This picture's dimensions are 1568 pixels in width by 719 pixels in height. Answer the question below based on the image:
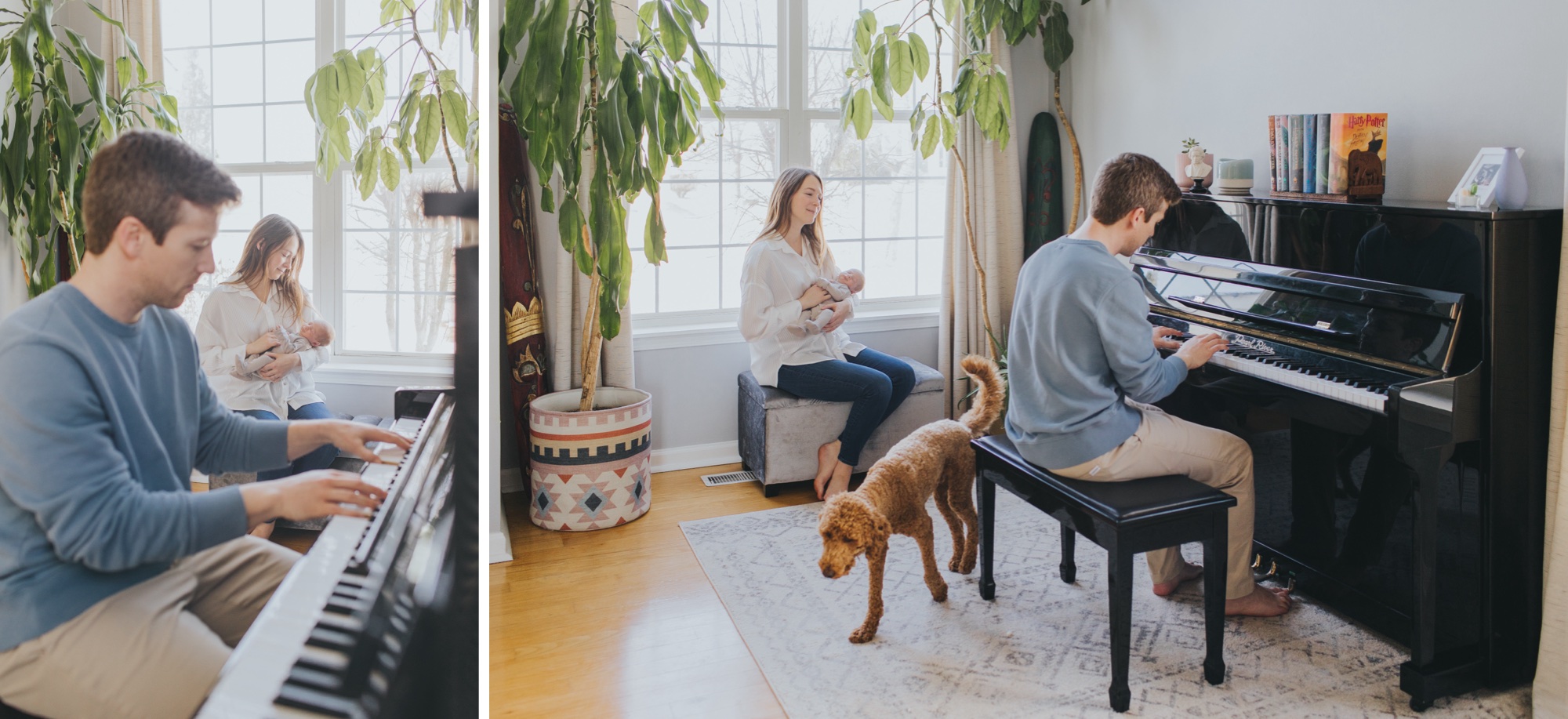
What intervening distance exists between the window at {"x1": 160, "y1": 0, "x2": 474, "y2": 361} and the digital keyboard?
60 millimetres

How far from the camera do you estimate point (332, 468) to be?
1.51ft

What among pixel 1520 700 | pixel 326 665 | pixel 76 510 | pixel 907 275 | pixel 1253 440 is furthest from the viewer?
pixel 907 275

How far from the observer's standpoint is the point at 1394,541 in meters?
2.21

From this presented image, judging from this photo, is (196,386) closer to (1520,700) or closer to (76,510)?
(76,510)

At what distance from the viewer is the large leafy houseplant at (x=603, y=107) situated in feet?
8.85

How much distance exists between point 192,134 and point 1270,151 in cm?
276

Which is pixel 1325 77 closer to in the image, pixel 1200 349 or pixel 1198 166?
pixel 1198 166

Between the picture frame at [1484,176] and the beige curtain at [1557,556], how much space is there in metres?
0.24

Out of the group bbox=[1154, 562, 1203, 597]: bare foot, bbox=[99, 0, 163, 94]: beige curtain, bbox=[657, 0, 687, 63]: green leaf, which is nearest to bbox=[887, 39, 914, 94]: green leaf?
bbox=[657, 0, 687, 63]: green leaf

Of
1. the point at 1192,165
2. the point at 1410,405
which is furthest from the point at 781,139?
the point at 1410,405

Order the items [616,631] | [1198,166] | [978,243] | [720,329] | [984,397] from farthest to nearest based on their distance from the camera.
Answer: [978,243] < [720,329] < [1198,166] < [984,397] < [616,631]

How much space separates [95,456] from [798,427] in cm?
300

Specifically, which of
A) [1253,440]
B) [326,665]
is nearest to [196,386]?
[326,665]

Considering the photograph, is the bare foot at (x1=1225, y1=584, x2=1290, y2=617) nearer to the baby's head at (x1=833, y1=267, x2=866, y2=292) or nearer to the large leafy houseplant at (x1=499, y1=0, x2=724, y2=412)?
the baby's head at (x1=833, y1=267, x2=866, y2=292)
